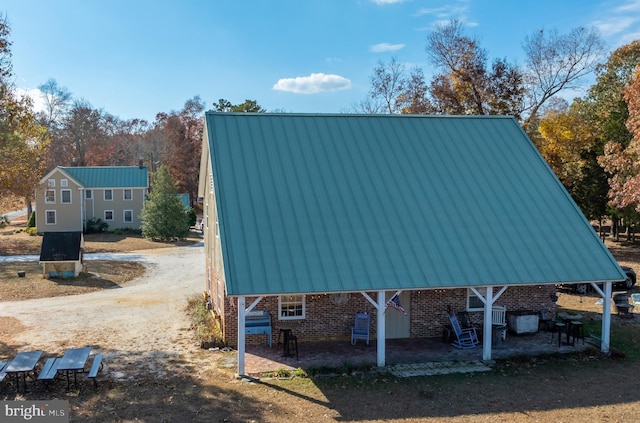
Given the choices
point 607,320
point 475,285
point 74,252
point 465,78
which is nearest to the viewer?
point 475,285

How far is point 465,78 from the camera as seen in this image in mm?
36906

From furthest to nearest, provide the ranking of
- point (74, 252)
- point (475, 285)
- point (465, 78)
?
point (465, 78) < point (74, 252) < point (475, 285)

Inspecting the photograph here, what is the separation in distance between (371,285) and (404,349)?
3415 mm

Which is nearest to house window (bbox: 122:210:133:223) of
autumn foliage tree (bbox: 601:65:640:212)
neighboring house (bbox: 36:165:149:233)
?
neighboring house (bbox: 36:165:149:233)

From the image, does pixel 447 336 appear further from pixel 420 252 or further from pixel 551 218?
pixel 551 218

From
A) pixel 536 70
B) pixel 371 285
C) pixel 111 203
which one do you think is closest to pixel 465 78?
pixel 536 70

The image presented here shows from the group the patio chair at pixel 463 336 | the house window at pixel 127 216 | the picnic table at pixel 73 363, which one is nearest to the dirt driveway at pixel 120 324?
the picnic table at pixel 73 363

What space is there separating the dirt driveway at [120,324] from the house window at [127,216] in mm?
24932

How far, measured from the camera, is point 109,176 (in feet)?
171

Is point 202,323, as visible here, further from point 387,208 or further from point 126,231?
point 126,231

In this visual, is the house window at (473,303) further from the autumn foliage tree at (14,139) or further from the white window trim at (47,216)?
the white window trim at (47,216)

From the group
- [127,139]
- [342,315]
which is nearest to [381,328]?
[342,315]

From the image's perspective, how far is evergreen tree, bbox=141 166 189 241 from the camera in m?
44.6

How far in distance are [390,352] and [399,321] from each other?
61.9 inches
